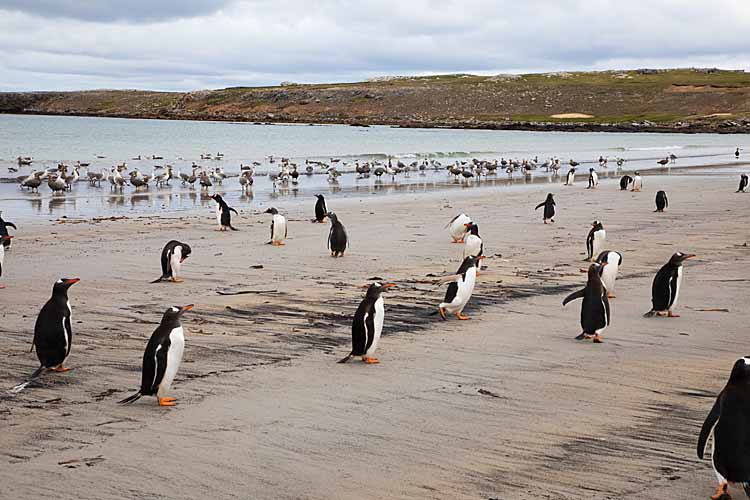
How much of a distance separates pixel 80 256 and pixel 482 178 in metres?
24.6

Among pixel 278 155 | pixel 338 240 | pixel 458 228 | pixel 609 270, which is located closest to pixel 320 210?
pixel 458 228

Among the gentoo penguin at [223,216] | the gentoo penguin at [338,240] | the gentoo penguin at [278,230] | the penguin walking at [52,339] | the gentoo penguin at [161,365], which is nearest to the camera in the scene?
the gentoo penguin at [161,365]

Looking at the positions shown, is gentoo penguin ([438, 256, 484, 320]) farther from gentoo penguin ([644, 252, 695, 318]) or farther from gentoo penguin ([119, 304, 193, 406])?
gentoo penguin ([119, 304, 193, 406])

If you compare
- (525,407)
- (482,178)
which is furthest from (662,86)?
(525,407)

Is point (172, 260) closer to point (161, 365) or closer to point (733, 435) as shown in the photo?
point (161, 365)

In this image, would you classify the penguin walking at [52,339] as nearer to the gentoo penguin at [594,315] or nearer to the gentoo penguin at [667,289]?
the gentoo penguin at [594,315]

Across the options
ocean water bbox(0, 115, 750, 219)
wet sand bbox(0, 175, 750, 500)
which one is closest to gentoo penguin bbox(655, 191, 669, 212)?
wet sand bbox(0, 175, 750, 500)

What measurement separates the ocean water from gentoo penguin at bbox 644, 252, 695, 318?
14441 millimetres

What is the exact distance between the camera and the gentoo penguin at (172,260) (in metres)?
11.1

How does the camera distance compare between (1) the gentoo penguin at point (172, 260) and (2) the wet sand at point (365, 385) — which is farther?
(1) the gentoo penguin at point (172, 260)

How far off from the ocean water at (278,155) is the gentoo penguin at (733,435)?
17.7m

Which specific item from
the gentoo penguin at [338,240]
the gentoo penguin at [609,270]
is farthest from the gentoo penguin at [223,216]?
the gentoo penguin at [609,270]

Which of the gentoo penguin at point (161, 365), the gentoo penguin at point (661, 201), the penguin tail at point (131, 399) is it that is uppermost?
the gentoo penguin at point (661, 201)

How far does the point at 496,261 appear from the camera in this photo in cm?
1308
